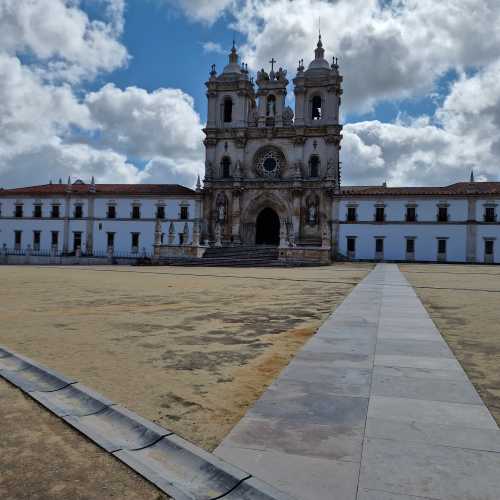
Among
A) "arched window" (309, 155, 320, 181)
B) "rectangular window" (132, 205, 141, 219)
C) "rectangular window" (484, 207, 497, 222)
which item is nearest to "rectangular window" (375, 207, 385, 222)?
"arched window" (309, 155, 320, 181)

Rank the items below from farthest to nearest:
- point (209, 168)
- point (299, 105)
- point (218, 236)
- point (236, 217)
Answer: point (209, 168) → point (299, 105) → point (236, 217) → point (218, 236)

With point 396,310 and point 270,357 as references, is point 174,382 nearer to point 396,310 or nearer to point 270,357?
point 270,357

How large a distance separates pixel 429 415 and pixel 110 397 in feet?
8.67

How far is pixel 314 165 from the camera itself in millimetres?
47719

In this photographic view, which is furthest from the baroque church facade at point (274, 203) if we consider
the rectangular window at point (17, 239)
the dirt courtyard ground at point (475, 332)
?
the dirt courtyard ground at point (475, 332)

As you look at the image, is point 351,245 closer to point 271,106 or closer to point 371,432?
point 271,106

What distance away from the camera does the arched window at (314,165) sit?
47469mm

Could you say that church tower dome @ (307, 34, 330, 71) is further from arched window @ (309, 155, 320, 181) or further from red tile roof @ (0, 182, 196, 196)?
red tile roof @ (0, 182, 196, 196)

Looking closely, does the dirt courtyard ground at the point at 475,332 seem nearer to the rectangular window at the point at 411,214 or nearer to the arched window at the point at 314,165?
→ the rectangular window at the point at 411,214

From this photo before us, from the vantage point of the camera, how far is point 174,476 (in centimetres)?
270

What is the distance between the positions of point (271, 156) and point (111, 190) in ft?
60.1

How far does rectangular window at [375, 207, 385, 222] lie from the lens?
46.5m

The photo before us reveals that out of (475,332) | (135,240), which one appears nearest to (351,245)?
(135,240)

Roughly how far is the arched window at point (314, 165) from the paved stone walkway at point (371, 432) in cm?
4293
